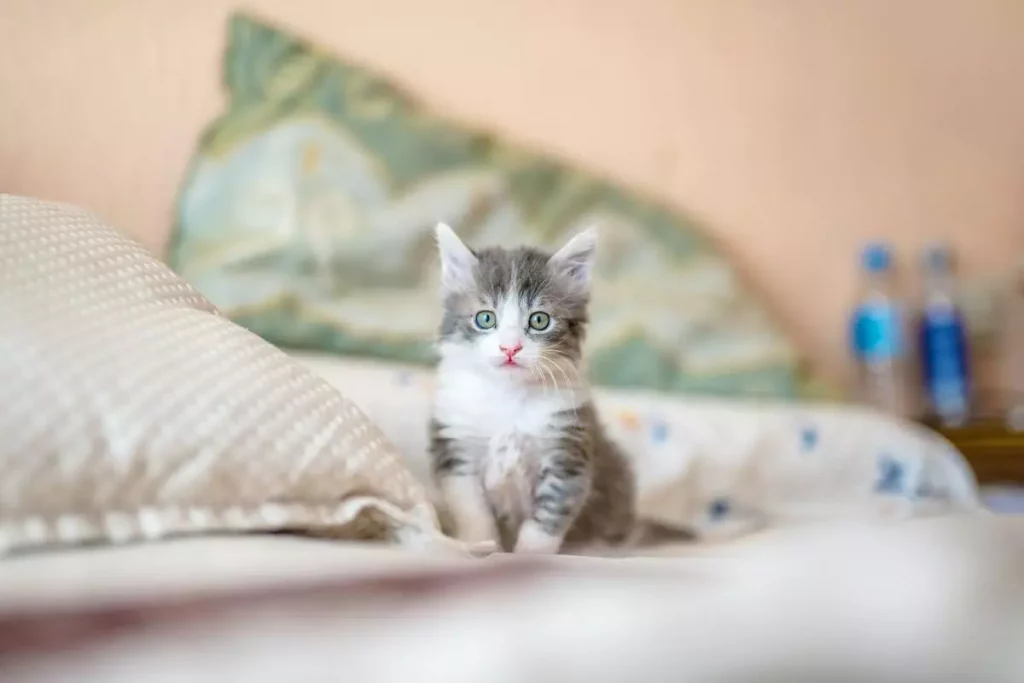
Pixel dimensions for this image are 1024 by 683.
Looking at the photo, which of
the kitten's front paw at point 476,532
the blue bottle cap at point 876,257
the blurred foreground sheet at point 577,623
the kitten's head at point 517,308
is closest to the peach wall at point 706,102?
the blue bottle cap at point 876,257

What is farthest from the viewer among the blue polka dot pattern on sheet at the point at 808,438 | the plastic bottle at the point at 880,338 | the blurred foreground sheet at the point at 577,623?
the plastic bottle at the point at 880,338

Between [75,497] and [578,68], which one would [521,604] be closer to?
[75,497]

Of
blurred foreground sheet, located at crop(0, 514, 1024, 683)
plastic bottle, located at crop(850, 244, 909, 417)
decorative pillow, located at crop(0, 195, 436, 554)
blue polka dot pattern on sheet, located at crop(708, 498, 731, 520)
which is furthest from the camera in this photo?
plastic bottle, located at crop(850, 244, 909, 417)

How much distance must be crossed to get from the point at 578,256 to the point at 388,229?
54 cm

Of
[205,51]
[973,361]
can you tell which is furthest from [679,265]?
[205,51]

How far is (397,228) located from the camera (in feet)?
4.34

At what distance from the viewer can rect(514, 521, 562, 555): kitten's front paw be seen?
0.73 meters

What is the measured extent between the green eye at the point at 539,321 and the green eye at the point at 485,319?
39mm

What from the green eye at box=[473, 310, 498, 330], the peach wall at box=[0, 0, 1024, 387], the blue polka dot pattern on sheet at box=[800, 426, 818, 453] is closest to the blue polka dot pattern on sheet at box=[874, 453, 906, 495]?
the blue polka dot pattern on sheet at box=[800, 426, 818, 453]

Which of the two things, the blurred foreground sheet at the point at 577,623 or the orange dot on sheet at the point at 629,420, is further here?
the orange dot on sheet at the point at 629,420

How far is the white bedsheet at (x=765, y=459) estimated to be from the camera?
1.18 meters

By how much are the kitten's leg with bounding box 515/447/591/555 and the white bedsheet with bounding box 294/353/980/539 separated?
0.37 m

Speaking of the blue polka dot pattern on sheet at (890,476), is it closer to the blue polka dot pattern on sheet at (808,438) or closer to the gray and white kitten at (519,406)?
the blue polka dot pattern on sheet at (808,438)

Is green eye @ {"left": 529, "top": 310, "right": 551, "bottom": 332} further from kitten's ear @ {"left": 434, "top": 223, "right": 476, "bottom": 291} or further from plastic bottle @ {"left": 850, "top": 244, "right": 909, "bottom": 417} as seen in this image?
plastic bottle @ {"left": 850, "top": 244, "right": 909, "bottom": 417}
